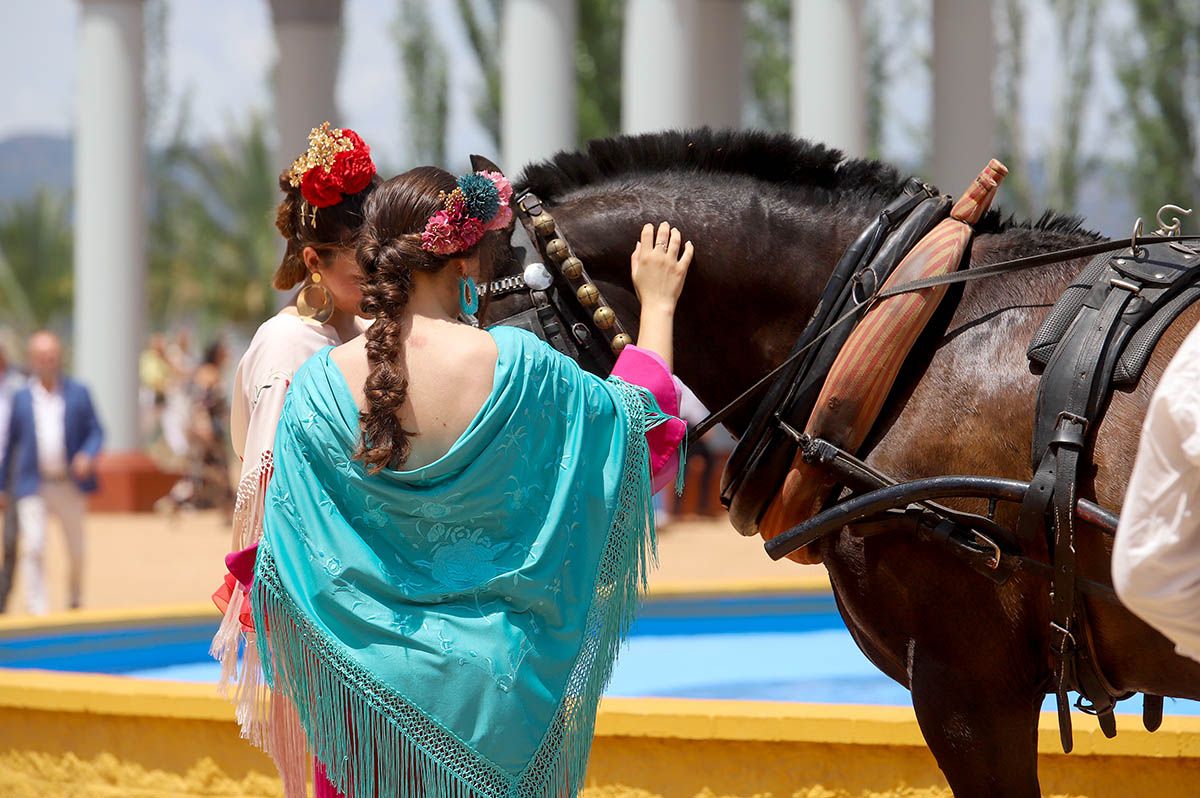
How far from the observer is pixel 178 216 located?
40.0 metres

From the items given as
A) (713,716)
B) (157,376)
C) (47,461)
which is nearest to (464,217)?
(713,716)

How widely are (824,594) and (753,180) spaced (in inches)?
211

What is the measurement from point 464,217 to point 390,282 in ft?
0.55

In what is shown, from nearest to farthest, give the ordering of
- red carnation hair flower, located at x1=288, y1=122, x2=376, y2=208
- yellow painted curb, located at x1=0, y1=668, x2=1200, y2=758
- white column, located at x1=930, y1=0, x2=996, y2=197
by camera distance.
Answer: red carnation hair flower, located at x1=288, y1=122, x2=376, y2=208 < yellow painted curb, located at x1=0, y1=668, x2=1200, y2=758 < white column, located at x1=930, y1=0, x2=996, y2=197

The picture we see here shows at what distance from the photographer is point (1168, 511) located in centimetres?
200

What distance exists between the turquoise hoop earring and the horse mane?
1.93 ft

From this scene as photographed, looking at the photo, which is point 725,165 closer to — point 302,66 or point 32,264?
point 302,66

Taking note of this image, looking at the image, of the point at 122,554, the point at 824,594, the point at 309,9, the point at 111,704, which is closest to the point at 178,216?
the point at 309,9

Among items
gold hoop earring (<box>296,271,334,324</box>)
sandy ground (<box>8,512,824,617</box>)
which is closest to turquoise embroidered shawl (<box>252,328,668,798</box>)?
gold hoop earring (<box>296,271,334,324</box>)

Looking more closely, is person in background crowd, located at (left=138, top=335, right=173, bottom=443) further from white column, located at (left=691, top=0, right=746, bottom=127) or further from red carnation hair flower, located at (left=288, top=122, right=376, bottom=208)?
red carnation hair flower, located at (left=288, top=122, right=376, bottom=208)

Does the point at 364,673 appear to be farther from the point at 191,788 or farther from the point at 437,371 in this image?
the point at 191,788

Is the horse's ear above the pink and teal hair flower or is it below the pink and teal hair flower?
above

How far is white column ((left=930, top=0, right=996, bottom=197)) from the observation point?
45.9ft

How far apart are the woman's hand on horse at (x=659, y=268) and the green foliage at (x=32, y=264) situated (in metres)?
36.6
